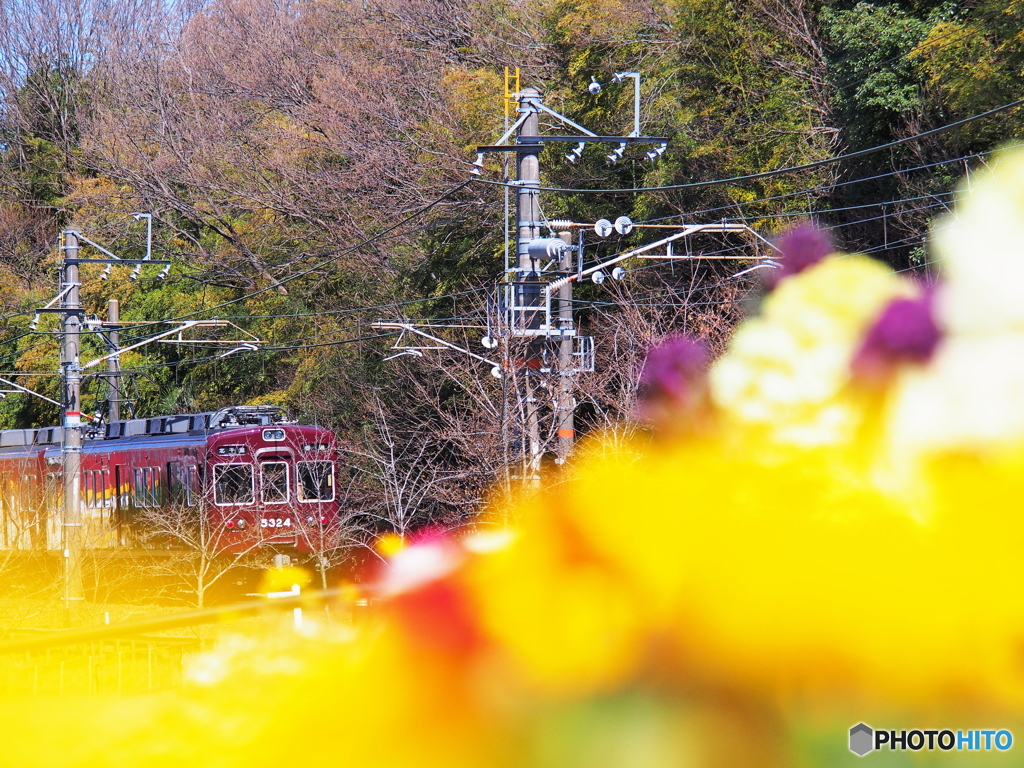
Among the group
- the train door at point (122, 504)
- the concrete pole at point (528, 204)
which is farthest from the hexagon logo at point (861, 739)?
the train door at point (122, 504)

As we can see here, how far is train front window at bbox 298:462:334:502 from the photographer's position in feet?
75.0

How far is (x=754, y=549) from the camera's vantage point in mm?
4133

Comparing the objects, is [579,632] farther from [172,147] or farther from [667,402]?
[172,147]

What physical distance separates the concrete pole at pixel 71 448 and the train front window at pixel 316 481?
4.06 m

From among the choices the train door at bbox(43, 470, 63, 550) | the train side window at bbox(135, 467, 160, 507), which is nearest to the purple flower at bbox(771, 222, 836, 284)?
the train side window at bbox(135, 467, 160, 507)

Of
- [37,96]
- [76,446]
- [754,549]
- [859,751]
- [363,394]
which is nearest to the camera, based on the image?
[859,751]

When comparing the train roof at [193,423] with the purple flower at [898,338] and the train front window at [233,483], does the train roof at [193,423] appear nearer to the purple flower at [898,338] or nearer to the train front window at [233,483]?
the train front window at [233,483]

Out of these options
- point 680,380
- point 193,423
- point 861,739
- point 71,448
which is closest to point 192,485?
point 193,423

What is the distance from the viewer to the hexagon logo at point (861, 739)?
3.84 m

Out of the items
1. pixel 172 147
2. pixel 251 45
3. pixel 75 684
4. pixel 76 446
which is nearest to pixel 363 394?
pixel 76 446

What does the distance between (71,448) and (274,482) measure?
3.84 m

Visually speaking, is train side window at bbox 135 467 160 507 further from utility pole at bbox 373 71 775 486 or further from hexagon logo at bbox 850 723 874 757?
hexagon logo at bbox 850 723 874 757

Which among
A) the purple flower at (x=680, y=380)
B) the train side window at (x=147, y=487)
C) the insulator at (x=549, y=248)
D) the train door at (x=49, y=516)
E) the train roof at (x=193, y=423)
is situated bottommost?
the train door at (x=49, y=516)

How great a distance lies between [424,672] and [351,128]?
1490 inches
